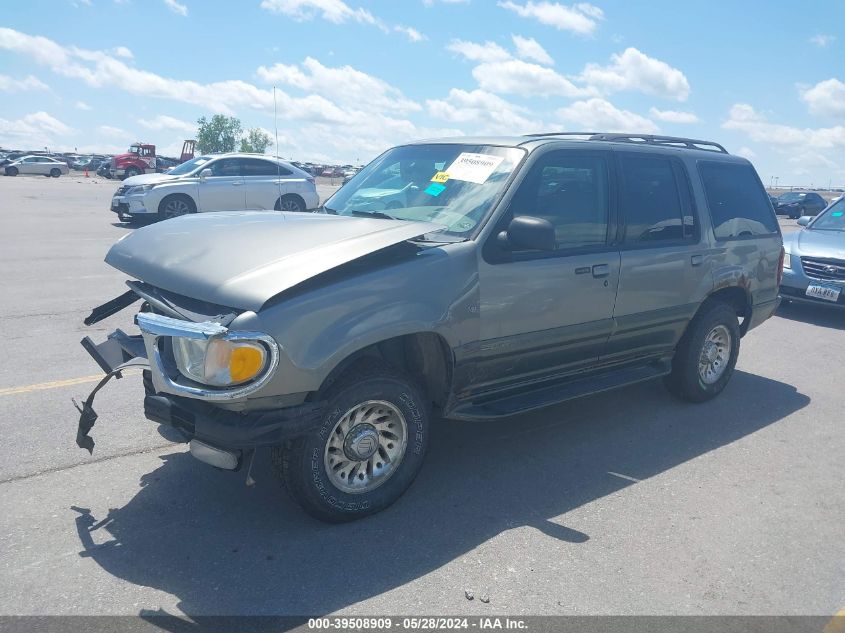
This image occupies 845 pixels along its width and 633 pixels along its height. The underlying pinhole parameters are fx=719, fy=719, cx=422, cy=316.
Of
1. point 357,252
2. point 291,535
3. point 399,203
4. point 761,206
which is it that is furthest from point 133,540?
point 761,206

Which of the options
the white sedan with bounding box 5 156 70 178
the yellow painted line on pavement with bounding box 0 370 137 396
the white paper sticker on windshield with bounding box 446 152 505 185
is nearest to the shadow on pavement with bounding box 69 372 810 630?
the yellow painted line on pavement with bounding box 0 370 137 396

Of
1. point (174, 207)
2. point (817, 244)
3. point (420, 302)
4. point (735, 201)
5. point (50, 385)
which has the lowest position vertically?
point (50, 385)

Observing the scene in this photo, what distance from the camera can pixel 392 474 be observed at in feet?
12.8

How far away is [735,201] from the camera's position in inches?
239

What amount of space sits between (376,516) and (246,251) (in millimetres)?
1559

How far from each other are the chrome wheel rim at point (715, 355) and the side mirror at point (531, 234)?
249cm

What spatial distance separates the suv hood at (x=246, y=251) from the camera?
11.0ft

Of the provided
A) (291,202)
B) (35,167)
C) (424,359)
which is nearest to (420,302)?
(424,359)

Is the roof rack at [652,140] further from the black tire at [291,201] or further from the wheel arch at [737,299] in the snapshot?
the black tire at [291,201]

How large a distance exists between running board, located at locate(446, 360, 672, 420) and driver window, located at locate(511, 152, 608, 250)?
94 centimetres

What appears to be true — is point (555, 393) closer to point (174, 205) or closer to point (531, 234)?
point (531, 234)

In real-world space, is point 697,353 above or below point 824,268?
below

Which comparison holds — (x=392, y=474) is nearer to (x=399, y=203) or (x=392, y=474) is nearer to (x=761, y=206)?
(x=399, y=203)

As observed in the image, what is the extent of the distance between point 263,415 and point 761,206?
503 centimetres
